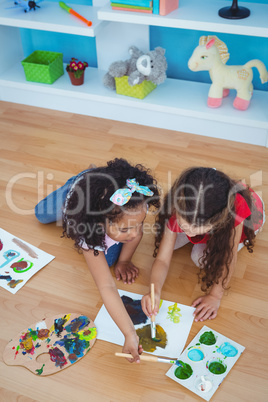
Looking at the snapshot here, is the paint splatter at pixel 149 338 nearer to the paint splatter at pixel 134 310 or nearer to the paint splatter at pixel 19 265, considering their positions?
the paint splatter at pixel 134 310

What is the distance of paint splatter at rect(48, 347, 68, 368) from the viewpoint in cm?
120

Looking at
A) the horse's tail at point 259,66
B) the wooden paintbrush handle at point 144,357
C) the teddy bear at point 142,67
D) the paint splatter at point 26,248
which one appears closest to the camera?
the wooden paintbrush handle at point 144,357

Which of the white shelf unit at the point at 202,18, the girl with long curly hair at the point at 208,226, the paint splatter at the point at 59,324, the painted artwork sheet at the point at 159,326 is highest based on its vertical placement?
the white shelf unit at the point at 202,18

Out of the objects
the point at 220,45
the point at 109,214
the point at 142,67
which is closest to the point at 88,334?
the point at 109,214

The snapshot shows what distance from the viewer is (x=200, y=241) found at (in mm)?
1370

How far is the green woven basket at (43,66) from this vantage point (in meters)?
2.16

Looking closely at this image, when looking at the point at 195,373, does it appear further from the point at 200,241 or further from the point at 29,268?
A: the point at 29,268

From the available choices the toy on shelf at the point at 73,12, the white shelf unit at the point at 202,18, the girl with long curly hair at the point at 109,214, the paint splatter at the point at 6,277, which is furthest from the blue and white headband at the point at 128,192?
the toy on shelf at the point at 73,12

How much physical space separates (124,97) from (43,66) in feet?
1.37

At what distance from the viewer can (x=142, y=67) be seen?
1926 mm

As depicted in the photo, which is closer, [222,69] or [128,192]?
[128,192]

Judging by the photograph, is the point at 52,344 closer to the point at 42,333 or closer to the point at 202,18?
the point at 42,333

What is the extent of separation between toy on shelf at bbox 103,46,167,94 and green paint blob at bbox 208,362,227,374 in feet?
4.02

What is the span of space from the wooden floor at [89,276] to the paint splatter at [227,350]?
1.0 inches
